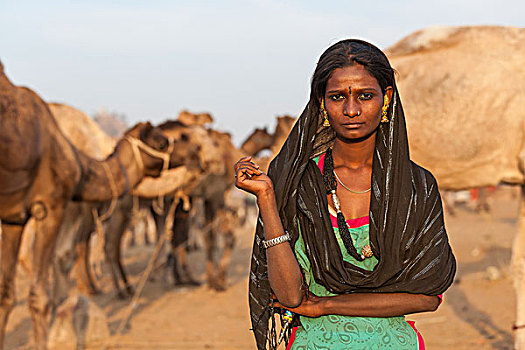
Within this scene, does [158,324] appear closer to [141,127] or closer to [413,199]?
[141,127]

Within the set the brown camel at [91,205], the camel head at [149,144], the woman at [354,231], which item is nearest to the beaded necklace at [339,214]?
the woman at [354,231]

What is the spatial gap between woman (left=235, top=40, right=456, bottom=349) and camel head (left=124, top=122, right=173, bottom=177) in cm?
626

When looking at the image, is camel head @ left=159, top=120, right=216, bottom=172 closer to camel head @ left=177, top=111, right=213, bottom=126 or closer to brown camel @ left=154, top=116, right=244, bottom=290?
brown camel @ left=154, top=116, right=244, bottom=290

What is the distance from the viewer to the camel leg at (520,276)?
16.9 feet

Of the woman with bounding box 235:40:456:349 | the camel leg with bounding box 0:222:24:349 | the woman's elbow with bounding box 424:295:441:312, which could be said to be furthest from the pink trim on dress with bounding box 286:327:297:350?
the camel leg with bounding box 0:222:24:349

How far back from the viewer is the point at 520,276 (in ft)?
18.0

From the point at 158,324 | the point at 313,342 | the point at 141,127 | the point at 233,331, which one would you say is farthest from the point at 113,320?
the point at 313,342

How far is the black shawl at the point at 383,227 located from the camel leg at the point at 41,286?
12.4 ft

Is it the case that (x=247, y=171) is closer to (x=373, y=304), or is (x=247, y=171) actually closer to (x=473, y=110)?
(x=373, y=304)

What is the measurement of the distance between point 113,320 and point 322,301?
6500mm

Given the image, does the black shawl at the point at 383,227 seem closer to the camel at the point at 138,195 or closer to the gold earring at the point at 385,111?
the gold earring at the point at 385,111

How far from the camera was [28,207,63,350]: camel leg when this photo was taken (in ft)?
17.7

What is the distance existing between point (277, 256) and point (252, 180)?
247 mm

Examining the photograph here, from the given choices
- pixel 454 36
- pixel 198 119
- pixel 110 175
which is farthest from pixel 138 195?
pixel 454 36
